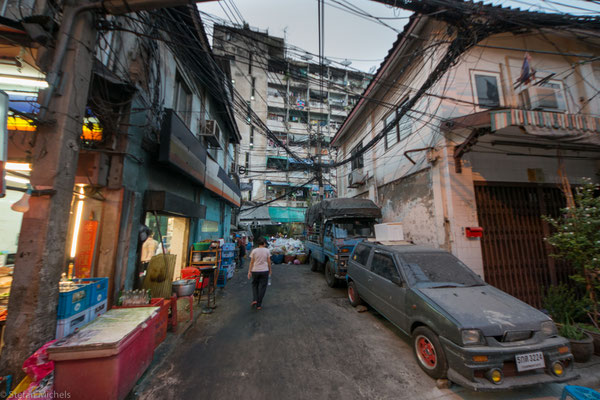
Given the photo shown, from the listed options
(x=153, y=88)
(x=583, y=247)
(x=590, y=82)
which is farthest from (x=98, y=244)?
(x=590, y=82)

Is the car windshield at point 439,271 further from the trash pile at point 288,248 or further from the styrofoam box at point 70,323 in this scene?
the trash pile at point 288,248

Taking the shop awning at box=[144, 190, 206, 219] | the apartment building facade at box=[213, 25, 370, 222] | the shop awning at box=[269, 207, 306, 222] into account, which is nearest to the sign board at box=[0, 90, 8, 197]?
the shop awning at box=[144, 190, 206, 219]

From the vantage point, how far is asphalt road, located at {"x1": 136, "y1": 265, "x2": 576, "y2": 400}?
254 cm

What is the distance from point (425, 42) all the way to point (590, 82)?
513 centimetres

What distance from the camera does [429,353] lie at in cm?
288

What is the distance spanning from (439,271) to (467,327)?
1.37m

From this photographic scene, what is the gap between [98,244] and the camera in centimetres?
375

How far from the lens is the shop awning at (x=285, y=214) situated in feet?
60.3

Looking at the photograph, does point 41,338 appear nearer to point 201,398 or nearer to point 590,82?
point 201,398

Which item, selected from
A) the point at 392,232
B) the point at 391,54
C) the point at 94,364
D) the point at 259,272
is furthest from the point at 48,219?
the point at 391,54

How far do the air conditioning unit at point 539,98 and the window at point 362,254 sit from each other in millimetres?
5888

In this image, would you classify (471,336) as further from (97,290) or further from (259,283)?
(97,290)

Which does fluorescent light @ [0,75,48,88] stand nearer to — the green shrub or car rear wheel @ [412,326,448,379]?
car rear wheel @ [412,326,448,379]

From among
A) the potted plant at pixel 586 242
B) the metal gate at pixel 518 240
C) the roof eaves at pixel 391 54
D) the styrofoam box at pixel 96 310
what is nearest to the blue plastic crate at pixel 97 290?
the styrofoam box at pixel 96 310
